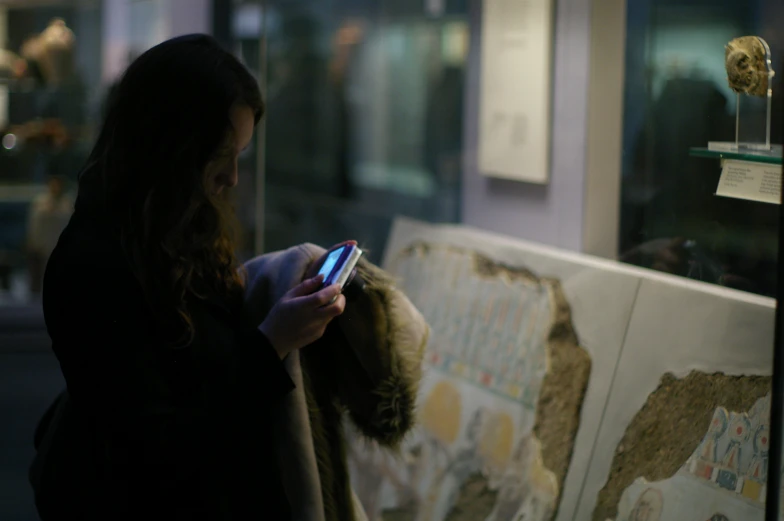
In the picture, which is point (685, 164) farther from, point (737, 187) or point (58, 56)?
point (58, 56)

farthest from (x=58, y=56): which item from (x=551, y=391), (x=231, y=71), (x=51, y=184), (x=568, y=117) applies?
(x=231, y=71)

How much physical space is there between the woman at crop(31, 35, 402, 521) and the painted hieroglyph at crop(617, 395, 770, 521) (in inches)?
35.0

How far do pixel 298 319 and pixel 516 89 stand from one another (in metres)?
1.55

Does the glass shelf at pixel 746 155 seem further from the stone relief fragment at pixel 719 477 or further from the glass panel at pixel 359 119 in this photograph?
the glass panel at pixel 359 119

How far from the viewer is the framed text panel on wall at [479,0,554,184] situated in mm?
2867

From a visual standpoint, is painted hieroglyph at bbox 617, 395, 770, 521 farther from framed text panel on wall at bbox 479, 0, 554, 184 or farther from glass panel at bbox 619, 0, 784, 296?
framed text panel on wall at bbox 479, 0, 554, 184

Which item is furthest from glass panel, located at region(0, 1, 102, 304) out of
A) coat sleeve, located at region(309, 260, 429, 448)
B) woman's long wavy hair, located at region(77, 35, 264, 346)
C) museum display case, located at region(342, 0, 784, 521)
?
woman's long wavy hair, located at region(77, 35, 264, 346)

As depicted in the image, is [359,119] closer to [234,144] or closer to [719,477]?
[719,477]

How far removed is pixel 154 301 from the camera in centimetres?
158

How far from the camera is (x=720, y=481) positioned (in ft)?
6.89

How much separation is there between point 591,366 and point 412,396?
0.63m

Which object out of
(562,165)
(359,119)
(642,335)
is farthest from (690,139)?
(359,119)

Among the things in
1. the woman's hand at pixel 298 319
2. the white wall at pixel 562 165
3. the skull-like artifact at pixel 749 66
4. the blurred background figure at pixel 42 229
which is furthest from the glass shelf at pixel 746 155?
the blurred background figure at pixel 42 229

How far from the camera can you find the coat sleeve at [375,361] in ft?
6.59
